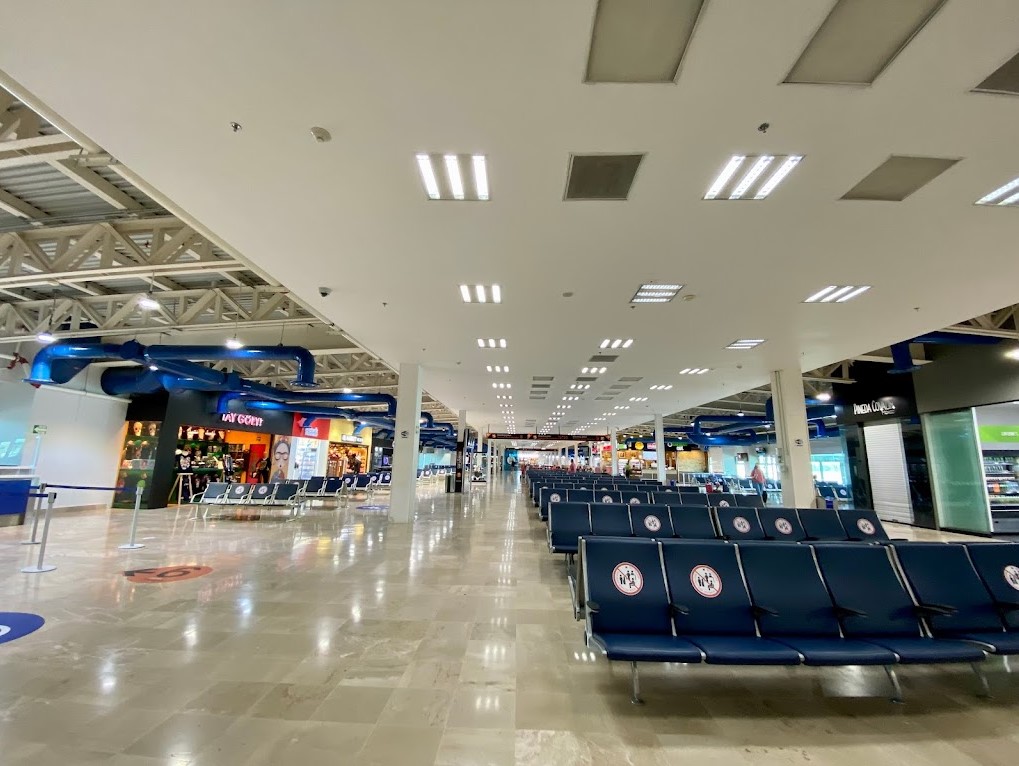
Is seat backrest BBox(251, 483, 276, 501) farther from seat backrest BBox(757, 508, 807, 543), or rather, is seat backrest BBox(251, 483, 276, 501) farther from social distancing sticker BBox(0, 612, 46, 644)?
seat backrest BBox(757, 508, 807, 543)

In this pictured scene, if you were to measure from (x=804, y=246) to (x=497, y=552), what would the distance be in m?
6.34

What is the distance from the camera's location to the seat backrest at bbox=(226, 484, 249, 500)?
11822 mm

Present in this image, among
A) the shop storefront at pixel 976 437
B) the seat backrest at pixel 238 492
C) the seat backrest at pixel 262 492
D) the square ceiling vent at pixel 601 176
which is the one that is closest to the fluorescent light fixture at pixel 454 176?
the square ceiling vent at pixel 601 176

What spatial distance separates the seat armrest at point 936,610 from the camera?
2.76 m

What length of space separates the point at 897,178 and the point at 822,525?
4.43 metres

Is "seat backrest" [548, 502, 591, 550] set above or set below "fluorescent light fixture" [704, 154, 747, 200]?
below

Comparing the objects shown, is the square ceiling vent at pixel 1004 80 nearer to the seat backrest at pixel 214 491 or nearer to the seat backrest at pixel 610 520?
the seat backrest at pixel 610 520

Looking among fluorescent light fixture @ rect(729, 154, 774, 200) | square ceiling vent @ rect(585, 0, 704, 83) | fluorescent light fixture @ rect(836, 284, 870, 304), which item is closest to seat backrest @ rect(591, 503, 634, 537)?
fluorescent light fixture @ rect(729, 154, 774, 200)

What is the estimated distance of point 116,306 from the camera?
9375 millimetres

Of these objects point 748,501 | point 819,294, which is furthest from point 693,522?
point 819,294

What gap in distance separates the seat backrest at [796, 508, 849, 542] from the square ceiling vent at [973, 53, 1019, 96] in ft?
15.7

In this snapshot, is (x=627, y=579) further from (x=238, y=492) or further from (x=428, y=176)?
(x=238, y=492)

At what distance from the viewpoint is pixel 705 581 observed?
9.95 feet

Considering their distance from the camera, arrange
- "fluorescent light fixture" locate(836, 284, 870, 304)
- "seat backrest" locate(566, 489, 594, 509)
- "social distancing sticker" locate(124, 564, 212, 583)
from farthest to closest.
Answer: "seat backrest" locate(566, 489, 594, 509) → "fluorescent light fixture" locate(836, 284, 870, 304) → "social distancing sticker" locate(124, 564, 212, 583)
